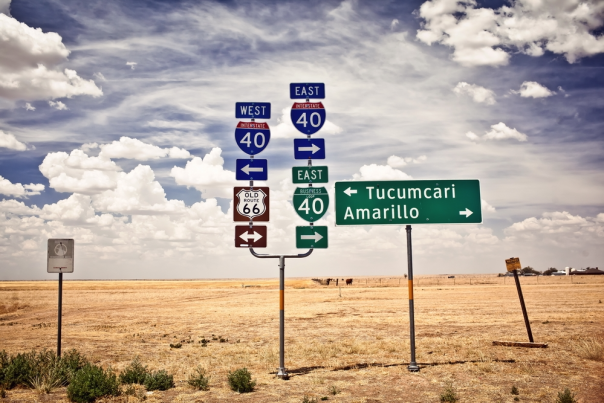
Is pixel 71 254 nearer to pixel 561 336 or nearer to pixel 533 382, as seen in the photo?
pixel 533 382

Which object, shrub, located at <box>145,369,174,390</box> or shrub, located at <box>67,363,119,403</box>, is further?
shrub, located at <box>145,369,174,390</box>

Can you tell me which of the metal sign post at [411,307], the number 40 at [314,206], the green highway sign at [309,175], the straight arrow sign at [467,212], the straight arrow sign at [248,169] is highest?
the straight arrow sign at [248,169]

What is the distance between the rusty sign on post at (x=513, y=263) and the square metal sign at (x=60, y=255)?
13425 millimetres

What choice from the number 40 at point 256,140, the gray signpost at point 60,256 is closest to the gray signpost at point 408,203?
the number 40 at point 256,140

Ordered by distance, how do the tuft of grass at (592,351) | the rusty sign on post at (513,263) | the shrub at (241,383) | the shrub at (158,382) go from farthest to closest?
the rusty sign on post at (513,263) → the tuft of grass at (592,351) → the shrub at (158,382) → the shrub at (241,383)

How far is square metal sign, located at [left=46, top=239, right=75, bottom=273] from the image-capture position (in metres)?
12.9

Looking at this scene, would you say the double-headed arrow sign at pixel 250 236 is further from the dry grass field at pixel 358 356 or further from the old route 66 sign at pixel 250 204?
the dry grass field at pixel 358 356

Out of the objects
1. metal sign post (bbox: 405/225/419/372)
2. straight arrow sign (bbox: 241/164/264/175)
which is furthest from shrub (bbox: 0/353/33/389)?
metal sign post (bbox: 405/225/419/372)

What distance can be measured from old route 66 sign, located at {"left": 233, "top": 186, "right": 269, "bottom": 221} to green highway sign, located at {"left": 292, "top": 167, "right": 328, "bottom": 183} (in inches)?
33.1

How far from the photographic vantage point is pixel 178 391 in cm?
925

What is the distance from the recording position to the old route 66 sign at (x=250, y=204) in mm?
10337

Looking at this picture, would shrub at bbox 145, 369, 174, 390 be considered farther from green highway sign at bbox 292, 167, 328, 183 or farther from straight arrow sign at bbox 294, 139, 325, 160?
straight arrow sign at bbox 294, 139, 325, 160

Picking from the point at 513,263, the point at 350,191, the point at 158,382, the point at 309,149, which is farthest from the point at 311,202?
the point at 513,263

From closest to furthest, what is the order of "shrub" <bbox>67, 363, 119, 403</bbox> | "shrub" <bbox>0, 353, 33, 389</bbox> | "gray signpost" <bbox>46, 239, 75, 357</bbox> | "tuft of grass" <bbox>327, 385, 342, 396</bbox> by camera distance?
"shrub" <bbox>67, 363, 119, 403</bbox>
"tuft of grass" <bbox>327, 385, 342, 396</bbox>
"shrub" <bbox>0, 353, 33, 389</bbox>
"gray signpost" <bbox>46, 239, 75, 357</bbox>
